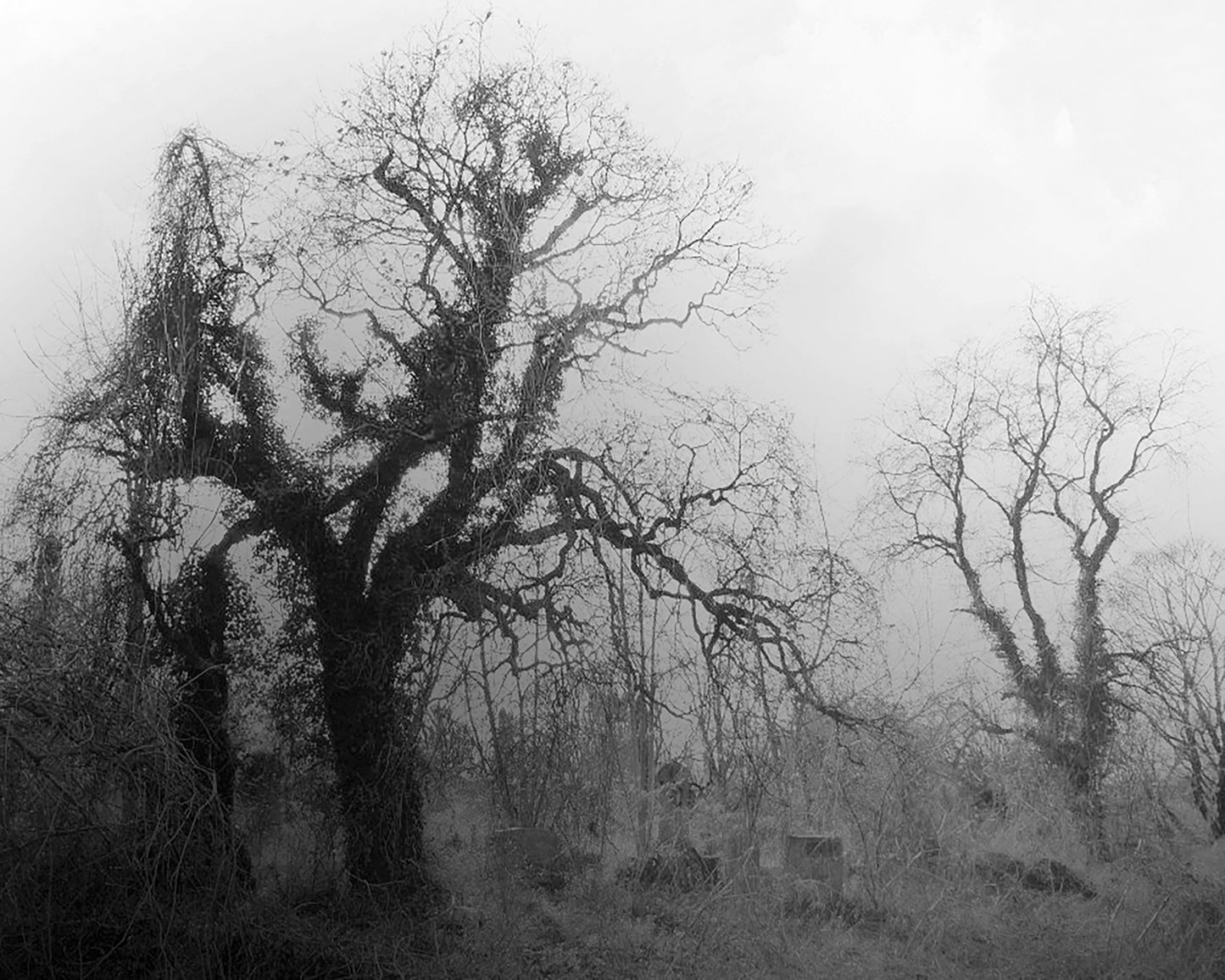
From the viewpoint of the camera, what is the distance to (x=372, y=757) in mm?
6781

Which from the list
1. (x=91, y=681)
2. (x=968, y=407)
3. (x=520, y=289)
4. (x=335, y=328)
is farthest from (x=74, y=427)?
(x=968, y=407)

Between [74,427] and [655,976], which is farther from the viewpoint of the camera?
[74,427]

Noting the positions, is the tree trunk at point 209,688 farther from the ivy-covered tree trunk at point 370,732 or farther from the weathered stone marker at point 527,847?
the weathered stone marker at point 527,847

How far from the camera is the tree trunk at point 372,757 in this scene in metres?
6.62

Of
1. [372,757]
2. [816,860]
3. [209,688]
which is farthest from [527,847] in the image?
[209,688]

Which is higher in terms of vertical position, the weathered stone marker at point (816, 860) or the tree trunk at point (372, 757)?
the tree trunk at point (372, 757)

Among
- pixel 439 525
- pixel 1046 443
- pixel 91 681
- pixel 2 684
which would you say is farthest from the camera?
pixel 1046 443

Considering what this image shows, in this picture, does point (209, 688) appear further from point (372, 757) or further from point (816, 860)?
point (816, 860)

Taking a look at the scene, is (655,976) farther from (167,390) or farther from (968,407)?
(968,407)

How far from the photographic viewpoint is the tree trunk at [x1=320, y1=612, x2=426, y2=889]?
6621 mm

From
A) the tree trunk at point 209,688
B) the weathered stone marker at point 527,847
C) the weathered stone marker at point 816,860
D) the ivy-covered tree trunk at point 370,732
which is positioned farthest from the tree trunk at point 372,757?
the weathered stone marker at point 816,860

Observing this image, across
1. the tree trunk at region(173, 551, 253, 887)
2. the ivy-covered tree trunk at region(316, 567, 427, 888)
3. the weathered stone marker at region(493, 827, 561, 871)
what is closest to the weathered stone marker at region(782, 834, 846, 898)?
the weathered stone marker at region(493, 827, 561, 871)

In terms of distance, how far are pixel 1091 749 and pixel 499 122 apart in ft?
22.3

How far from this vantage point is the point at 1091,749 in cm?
956
